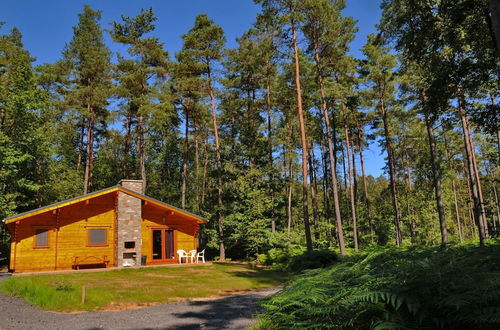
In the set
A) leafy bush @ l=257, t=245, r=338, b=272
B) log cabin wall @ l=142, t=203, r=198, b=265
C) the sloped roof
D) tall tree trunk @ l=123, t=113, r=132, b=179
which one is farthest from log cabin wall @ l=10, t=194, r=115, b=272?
tall tree trunk @ l=123, t=113, r=132, b=179

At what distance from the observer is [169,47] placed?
2714cm

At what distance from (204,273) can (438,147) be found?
80.0ft

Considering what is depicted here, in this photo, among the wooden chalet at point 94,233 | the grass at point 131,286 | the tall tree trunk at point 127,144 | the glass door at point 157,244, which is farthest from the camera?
the tall tree trunk at point 127,144

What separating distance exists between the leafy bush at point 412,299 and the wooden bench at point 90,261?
55.2ft

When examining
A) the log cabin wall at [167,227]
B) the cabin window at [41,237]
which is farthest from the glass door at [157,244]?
the cabin window at [41,237]

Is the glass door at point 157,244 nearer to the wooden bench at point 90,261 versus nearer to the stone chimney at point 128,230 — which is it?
the stone chimney at point 128,230

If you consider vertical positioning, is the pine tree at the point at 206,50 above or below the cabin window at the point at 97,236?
above

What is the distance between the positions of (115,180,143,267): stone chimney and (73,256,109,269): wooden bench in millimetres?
1171

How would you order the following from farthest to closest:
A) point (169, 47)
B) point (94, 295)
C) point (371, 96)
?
point (169, 47), point (371, 96), point (94, 295)

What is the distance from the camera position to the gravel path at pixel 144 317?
7047mm

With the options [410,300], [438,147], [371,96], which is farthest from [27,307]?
[438,147]

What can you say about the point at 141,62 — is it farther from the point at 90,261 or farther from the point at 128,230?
the point at 90,261

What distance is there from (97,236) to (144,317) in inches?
469

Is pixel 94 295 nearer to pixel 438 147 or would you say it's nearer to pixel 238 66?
pixel 238 66
